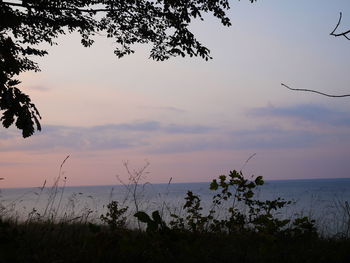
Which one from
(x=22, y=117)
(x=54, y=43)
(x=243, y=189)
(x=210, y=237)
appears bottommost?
(x=210, y=237)

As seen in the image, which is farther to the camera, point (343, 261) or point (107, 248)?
point (343, 261)

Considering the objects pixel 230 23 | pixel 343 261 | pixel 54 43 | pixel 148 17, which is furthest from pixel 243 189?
pixel 54 43

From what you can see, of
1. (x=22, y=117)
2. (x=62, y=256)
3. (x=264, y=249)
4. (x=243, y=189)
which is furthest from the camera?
(x=243, y=189)

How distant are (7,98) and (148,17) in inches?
216

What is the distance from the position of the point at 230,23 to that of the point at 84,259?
20.7 ft

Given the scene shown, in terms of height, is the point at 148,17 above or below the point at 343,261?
above

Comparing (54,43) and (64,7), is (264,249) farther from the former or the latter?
(54,43)

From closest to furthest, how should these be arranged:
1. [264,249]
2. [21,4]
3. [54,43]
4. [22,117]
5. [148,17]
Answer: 1. [264,249]
2. [22,117]
3. [21,4]
4. [148,17]
5. [54,43]

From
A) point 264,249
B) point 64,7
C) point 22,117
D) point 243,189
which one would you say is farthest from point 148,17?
point 264,249

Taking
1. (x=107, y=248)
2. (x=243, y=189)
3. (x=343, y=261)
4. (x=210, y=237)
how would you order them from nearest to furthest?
(x=107, y=248) → (x=343, y=261) → (x=210, y=237) → (x=243, y=189)

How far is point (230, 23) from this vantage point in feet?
28.0

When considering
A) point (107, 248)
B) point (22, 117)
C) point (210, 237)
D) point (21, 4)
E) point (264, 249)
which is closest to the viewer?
point (107, 248)

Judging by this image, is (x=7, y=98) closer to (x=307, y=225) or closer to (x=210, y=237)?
(x=210, y=237)

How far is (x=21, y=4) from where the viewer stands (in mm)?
8352
